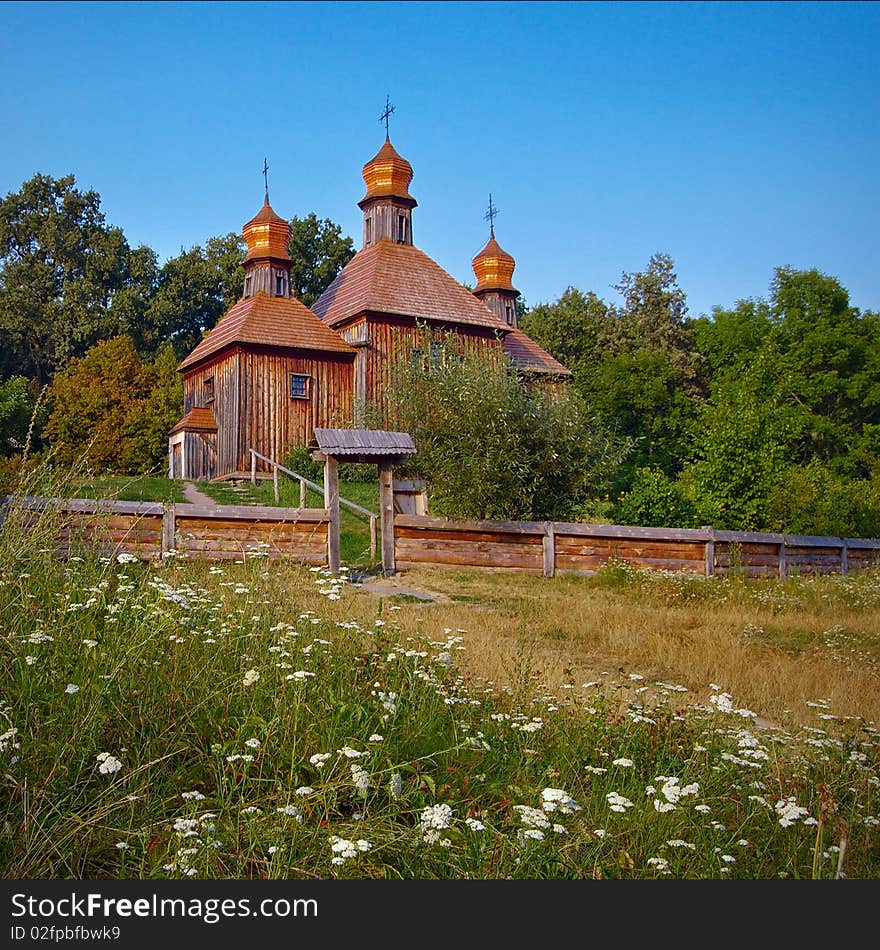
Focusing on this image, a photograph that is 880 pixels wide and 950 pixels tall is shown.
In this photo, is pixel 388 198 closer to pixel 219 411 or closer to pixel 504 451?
pixel 219 411

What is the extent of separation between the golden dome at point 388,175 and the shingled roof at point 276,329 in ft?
17.8

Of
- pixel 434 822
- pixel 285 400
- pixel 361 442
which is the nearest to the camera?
pixel 434 822

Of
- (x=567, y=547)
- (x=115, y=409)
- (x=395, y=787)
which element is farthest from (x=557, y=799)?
(x=115, y=409)

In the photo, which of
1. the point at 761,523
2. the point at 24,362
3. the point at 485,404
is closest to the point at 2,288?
the point at 24,362

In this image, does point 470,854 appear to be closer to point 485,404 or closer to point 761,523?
point 485,404

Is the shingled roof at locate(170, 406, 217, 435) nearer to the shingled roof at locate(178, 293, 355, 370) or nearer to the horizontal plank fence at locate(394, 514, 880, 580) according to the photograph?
the shingled roof at locate(178, 293, 355, 370)

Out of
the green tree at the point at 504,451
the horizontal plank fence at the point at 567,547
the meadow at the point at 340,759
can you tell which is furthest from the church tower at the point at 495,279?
the meadow at the point at 340,759

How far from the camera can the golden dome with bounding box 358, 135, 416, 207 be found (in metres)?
34.0

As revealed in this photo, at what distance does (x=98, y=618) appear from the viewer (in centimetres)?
543

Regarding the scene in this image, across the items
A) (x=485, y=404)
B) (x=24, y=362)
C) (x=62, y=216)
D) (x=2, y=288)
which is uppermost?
(x=62, y=216)

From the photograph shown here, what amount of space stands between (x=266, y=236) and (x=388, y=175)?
5166 millimetres

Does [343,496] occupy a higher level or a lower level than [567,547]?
higher

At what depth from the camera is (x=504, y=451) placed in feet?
61.4

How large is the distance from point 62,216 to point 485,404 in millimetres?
38677
